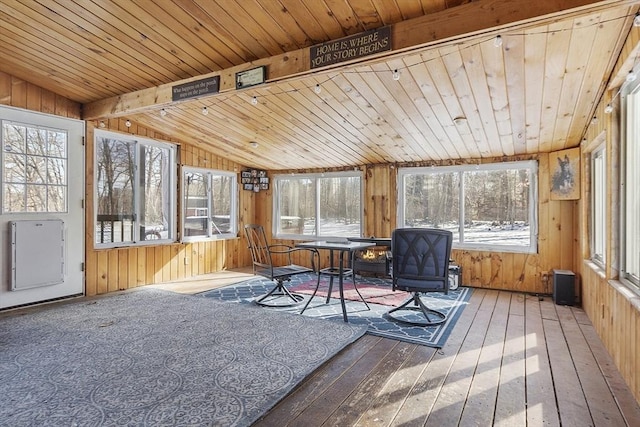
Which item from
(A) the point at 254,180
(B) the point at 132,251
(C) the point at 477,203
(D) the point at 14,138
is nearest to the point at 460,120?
(C) the point at 477,203

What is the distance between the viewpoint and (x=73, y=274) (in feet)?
14.9

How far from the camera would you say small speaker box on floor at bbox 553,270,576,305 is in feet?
14.4

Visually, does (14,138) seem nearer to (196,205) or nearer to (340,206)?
(196,205)

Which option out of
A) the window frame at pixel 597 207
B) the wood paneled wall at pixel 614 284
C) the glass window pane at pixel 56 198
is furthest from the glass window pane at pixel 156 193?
the window frame at pixel 597 207

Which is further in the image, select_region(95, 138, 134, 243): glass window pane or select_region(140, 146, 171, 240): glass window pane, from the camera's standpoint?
select_region(140, 146, 171, 240): glass window pane

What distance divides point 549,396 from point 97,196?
537cm

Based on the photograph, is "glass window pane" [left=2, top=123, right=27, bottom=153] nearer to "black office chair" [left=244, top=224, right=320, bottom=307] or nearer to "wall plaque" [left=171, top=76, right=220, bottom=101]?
"wall plaque" [left=171, top=76, right=220, bottom=101]

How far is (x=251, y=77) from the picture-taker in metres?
3.21

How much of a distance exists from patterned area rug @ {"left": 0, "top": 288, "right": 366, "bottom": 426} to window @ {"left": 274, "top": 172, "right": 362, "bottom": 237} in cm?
321

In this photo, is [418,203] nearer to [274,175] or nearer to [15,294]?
[274,175]

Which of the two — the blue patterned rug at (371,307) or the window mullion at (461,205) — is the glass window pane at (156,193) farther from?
the window mullion at (461,205)

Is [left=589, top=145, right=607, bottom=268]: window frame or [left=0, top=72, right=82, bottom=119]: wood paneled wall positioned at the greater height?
[left=0, top=72, right=82, bottom=119]: wood paneled wall

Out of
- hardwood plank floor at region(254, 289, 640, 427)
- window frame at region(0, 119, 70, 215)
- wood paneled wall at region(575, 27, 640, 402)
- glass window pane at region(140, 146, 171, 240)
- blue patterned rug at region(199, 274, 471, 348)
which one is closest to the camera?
hardwood plank floor at region(254, 289, 640, 427)

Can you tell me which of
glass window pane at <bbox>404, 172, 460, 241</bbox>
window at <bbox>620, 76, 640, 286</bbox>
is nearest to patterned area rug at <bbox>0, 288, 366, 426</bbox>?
window at <bbox>620, 76, 640, 286</bbox>
